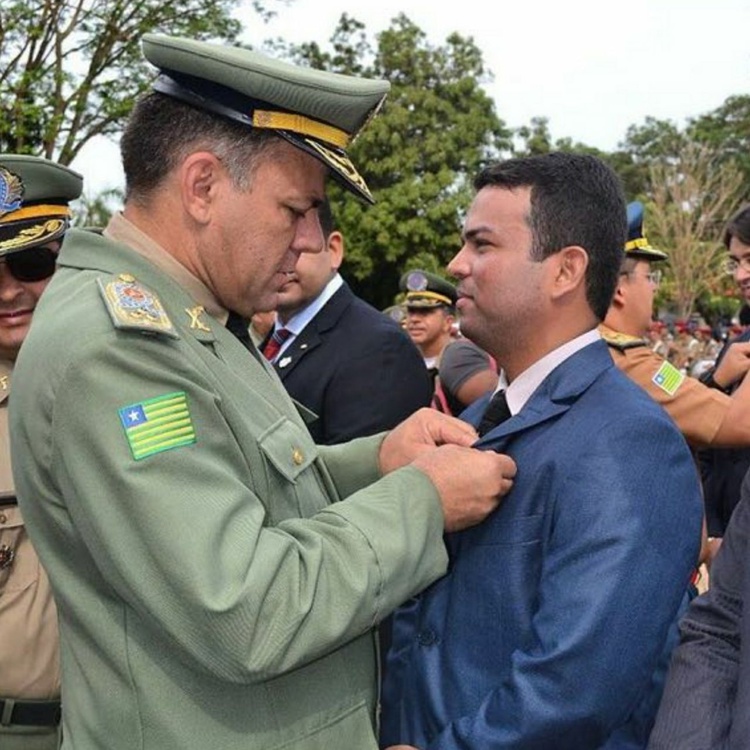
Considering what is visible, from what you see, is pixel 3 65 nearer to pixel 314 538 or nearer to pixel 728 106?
pixel 314 538

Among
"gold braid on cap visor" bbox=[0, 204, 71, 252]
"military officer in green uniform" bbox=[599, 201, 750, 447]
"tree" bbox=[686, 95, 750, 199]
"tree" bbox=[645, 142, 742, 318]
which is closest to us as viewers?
"gold braid on cap visor" bbox=[0, 204, 71, 252]

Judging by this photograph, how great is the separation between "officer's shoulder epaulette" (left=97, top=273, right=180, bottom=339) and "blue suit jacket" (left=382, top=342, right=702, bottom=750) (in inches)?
30.6

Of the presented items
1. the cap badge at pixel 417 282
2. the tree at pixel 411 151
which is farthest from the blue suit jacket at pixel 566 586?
the tree at pixel 411 151

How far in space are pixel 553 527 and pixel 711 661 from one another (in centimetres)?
37

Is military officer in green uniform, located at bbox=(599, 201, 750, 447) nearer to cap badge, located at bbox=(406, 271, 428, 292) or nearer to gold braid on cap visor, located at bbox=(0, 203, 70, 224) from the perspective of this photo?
Answer: gold braid on cap visor, located at bbox=(0, 203, 70, 224)

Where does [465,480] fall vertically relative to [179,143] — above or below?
below

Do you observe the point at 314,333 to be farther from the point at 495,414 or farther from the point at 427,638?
the point at 427,638

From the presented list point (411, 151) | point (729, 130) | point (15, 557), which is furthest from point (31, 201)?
point (729, 130)

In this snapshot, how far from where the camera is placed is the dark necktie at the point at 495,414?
7.72 feet

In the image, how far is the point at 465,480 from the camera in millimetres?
1870

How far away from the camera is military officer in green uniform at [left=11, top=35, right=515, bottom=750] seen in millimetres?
1527

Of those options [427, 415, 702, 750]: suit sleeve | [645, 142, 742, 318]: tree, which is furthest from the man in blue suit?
[645, 142, 742, 318]: tree

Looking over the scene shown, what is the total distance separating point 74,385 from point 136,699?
55 centimetres

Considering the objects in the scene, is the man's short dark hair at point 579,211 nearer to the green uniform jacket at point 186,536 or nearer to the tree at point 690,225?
the green uniform jacket at point 186,536
